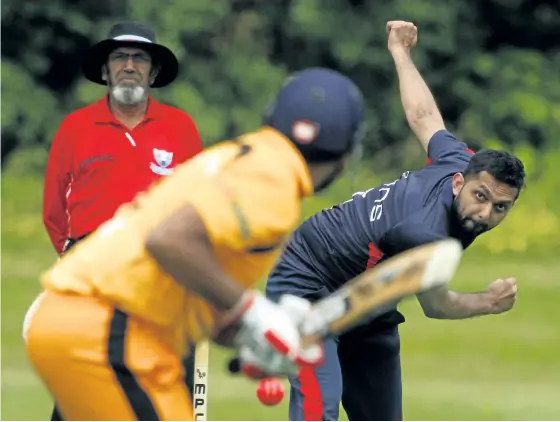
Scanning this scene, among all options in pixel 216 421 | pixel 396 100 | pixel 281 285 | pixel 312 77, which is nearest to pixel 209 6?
pixel 396 100

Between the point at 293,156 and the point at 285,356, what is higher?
the point at 293,156

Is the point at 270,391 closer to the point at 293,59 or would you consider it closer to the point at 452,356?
the point at 452,356

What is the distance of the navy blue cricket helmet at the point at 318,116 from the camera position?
4215 mm

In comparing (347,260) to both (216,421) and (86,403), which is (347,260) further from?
(216,421)

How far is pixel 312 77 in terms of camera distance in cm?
429

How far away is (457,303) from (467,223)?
0.33 m

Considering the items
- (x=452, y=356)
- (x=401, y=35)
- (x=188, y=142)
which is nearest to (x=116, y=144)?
(x=188, y=142)

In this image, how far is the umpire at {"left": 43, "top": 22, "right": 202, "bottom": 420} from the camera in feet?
22.9

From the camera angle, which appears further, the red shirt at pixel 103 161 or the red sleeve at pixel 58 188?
the red sleeve at pixel 58 188

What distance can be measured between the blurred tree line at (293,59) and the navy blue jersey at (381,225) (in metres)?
→ 11.9

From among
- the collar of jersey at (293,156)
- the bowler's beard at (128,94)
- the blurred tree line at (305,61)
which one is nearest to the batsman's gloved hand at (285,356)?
the collar of jersey at (293,156)

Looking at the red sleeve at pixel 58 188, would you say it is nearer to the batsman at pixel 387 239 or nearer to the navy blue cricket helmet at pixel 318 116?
the batsman at pixel 387 239

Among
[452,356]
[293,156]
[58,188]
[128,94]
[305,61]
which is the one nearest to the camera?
[293,156]

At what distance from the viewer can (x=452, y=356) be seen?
11492 millimetres
